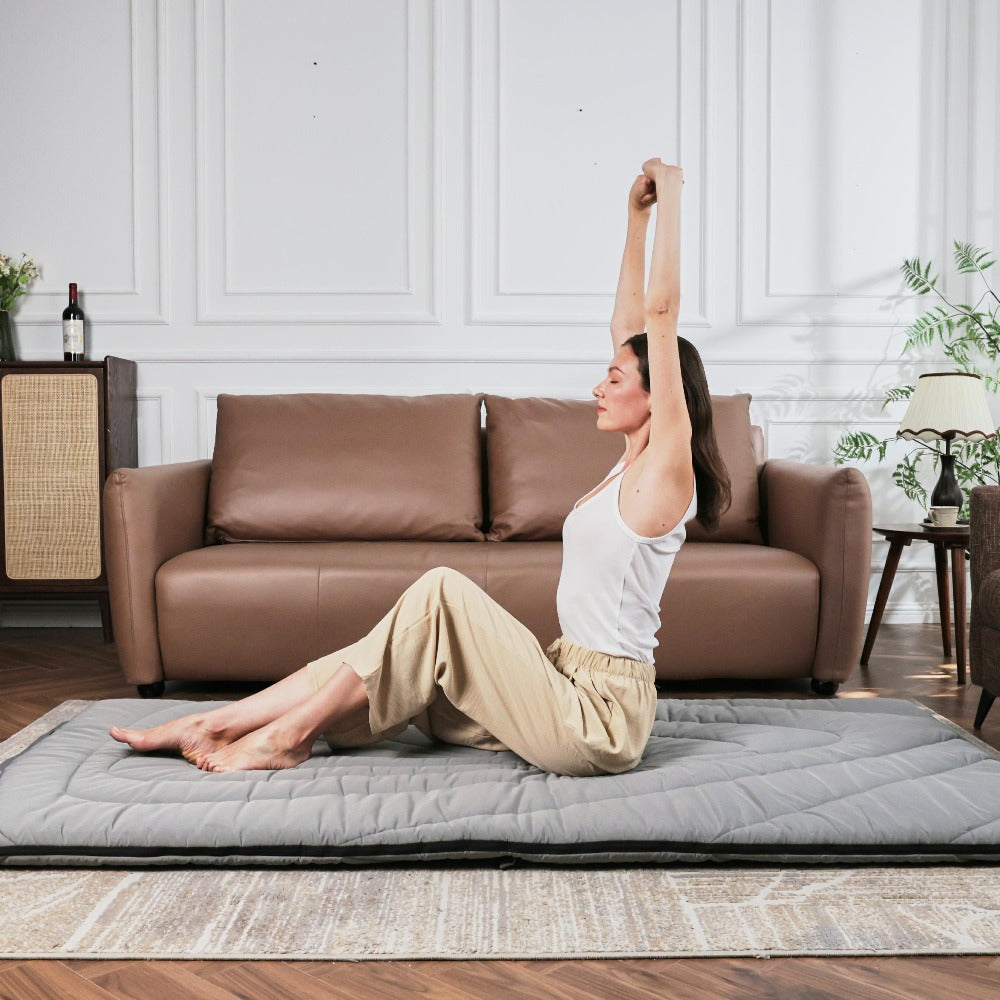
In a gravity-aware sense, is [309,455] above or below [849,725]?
above

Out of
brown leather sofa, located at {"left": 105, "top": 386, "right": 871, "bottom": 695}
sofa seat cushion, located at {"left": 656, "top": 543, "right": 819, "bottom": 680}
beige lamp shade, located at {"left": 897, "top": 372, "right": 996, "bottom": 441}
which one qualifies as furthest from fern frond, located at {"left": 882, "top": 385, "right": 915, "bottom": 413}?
sofa seat cushion, located at {"left": 656, "top": 543, "right": 819, "bottom": 680}

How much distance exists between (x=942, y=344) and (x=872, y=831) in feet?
9.62

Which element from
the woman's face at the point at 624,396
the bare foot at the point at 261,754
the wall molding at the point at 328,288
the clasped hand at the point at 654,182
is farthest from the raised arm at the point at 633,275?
the wall molding at the point at 328,288

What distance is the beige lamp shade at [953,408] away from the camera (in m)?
3.45

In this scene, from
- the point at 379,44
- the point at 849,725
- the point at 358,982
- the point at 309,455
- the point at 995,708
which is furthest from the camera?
the point at 379,44

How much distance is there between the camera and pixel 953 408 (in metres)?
3.46

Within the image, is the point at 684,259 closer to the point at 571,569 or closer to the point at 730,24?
the point at 730,24

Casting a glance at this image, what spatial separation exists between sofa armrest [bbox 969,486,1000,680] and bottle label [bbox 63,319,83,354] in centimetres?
316

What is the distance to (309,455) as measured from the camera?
3488 mm

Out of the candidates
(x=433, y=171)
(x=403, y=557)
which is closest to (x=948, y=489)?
(x=403, y=557)

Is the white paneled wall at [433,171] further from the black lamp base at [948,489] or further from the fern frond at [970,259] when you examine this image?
the black lamp base at [948,489]

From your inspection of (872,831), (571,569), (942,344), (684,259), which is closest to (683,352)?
(571,569)

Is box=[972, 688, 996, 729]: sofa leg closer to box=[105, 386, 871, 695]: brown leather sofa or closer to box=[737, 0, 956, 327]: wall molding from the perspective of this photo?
box=[105, 386, 871, 695]: brown leather sofa

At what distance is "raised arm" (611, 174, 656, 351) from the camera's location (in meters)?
2.06
